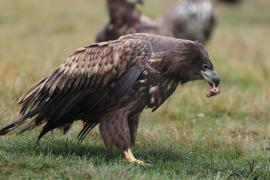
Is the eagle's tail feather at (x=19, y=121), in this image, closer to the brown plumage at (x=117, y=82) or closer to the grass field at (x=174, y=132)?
the brown plumage at (x=117, y=82)

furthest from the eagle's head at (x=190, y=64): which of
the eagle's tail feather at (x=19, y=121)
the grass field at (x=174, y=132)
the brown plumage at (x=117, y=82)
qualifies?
the eagle's tail feather at (x=19, y=121)

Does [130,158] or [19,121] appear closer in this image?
[130,158]

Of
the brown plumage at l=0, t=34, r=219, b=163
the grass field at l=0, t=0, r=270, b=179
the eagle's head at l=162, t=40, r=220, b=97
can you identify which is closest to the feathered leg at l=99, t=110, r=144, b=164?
the brown plumage at l=0, t=34, r=219, b=163

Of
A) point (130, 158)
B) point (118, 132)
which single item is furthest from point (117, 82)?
point (130, 158)

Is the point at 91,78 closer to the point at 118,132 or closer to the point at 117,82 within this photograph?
the point at 117,82

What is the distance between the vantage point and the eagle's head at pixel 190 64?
686cm

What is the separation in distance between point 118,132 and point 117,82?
0.45 metres

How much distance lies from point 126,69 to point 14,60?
19.5ft

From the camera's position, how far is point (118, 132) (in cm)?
674

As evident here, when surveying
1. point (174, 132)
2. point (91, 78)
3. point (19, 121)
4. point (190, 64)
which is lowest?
point (174, 132)

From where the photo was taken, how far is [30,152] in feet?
22.1

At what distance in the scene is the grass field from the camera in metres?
6.32

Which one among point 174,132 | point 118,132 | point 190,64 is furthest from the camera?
point 174,132

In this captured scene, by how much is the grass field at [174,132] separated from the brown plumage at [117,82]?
0.31 meters
